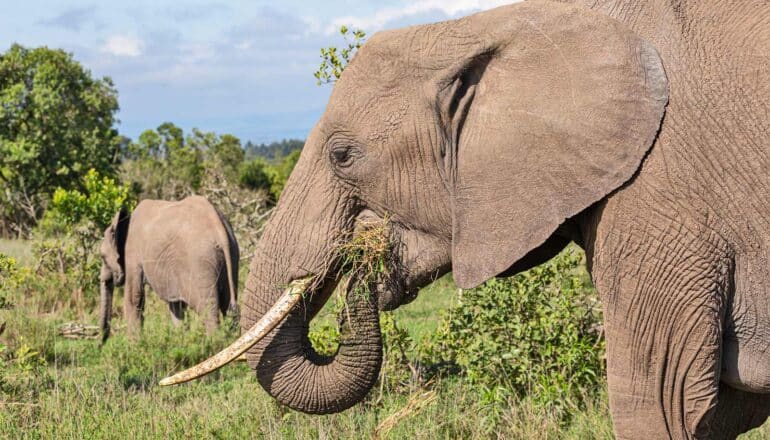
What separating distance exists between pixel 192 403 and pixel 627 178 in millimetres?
4101

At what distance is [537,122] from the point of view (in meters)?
3.08

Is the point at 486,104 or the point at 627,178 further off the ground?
the point at 486,104

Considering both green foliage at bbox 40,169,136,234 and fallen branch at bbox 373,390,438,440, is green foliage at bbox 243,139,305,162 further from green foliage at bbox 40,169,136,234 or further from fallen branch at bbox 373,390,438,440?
fallen branch at bbox 373,390,438,440

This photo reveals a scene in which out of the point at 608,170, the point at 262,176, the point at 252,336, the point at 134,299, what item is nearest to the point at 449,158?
the point at 608,170

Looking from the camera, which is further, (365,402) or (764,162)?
(365,402)

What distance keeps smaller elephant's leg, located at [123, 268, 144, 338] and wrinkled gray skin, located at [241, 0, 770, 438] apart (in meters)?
7.30

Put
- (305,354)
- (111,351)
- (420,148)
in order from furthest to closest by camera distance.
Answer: (111,351), (305,354), (420,148)

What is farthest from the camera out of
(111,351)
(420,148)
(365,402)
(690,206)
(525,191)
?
(111,351)

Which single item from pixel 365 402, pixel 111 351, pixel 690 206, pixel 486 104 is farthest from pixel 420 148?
pixel 111 351

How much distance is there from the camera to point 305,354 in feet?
12.2

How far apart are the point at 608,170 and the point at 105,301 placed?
839 cm

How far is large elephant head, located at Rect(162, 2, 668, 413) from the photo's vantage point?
9.87 feet

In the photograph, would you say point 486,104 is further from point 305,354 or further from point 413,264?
point 305,354

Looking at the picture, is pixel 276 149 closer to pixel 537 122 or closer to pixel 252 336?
pixel 252 336
